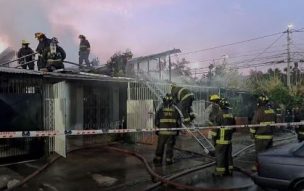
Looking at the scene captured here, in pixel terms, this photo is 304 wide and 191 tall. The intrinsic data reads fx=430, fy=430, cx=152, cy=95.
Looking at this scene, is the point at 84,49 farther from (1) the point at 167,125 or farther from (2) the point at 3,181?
(2) the point at 3,181

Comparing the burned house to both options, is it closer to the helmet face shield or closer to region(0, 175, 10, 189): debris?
the helmet face shield

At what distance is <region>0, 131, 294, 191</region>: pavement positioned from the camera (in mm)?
8766

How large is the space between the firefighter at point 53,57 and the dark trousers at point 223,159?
20.3 feet

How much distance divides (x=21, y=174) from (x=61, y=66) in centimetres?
462

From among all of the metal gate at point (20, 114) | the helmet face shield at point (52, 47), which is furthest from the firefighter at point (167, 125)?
the helmet face shield at point (52, 47)

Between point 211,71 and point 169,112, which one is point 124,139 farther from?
point 211,71

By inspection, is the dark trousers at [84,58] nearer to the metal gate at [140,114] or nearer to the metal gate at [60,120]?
the metal gate at [140,114]

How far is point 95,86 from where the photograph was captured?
15367mm

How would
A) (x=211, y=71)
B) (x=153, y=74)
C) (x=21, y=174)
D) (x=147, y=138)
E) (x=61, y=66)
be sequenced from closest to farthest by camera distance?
(x=21, y=174) < (x=61, y=66) < (x=147, y=138) < (x=153, y=74) < (x=211, y=71)

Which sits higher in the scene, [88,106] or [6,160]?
[88,106]

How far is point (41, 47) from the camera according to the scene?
46.1 ft

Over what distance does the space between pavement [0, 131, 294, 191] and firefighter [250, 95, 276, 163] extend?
0.93m

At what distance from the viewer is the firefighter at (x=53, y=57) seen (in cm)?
1339

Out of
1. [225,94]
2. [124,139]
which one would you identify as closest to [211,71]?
[225,94]
